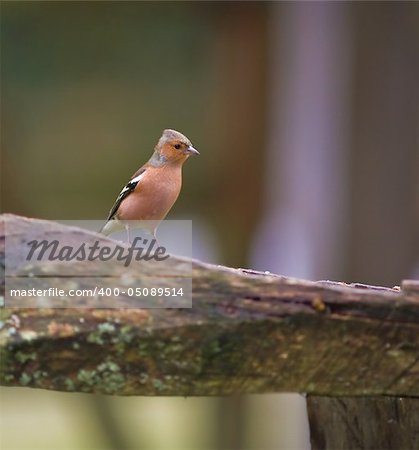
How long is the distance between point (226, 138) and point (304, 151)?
1136mm

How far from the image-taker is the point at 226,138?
832cm

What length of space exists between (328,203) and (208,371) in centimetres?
523

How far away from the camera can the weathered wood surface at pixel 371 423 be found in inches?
83.4

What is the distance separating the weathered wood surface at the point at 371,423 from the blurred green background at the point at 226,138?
4.05 m

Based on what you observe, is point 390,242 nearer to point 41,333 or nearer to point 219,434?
point 219,434

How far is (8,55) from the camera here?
369 inches

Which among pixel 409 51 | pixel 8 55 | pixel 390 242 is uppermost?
pixel 8 55

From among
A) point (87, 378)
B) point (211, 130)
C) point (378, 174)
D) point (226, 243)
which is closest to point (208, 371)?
point (87, 378)

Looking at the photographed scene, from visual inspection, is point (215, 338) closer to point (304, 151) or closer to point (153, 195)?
point (153, 195)

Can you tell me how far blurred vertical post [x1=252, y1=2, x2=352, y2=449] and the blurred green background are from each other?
0.02 metres

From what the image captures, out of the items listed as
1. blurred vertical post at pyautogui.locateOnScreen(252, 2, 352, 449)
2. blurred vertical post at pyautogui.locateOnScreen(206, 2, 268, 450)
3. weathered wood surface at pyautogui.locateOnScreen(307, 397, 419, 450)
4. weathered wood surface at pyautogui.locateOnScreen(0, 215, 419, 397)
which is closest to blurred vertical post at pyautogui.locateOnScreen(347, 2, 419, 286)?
blurred vertical post at pyautogui.locateOnScreen(252, 2, 352, 449)

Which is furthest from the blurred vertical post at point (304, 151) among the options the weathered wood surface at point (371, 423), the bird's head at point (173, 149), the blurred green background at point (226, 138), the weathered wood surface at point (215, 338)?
the weathered wood surface at point (215, 338)

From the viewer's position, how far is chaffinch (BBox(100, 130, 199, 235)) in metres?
3.52

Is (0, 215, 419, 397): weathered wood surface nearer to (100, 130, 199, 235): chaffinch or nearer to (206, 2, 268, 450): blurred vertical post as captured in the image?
(100, 130, 199, 235): chaffinch
